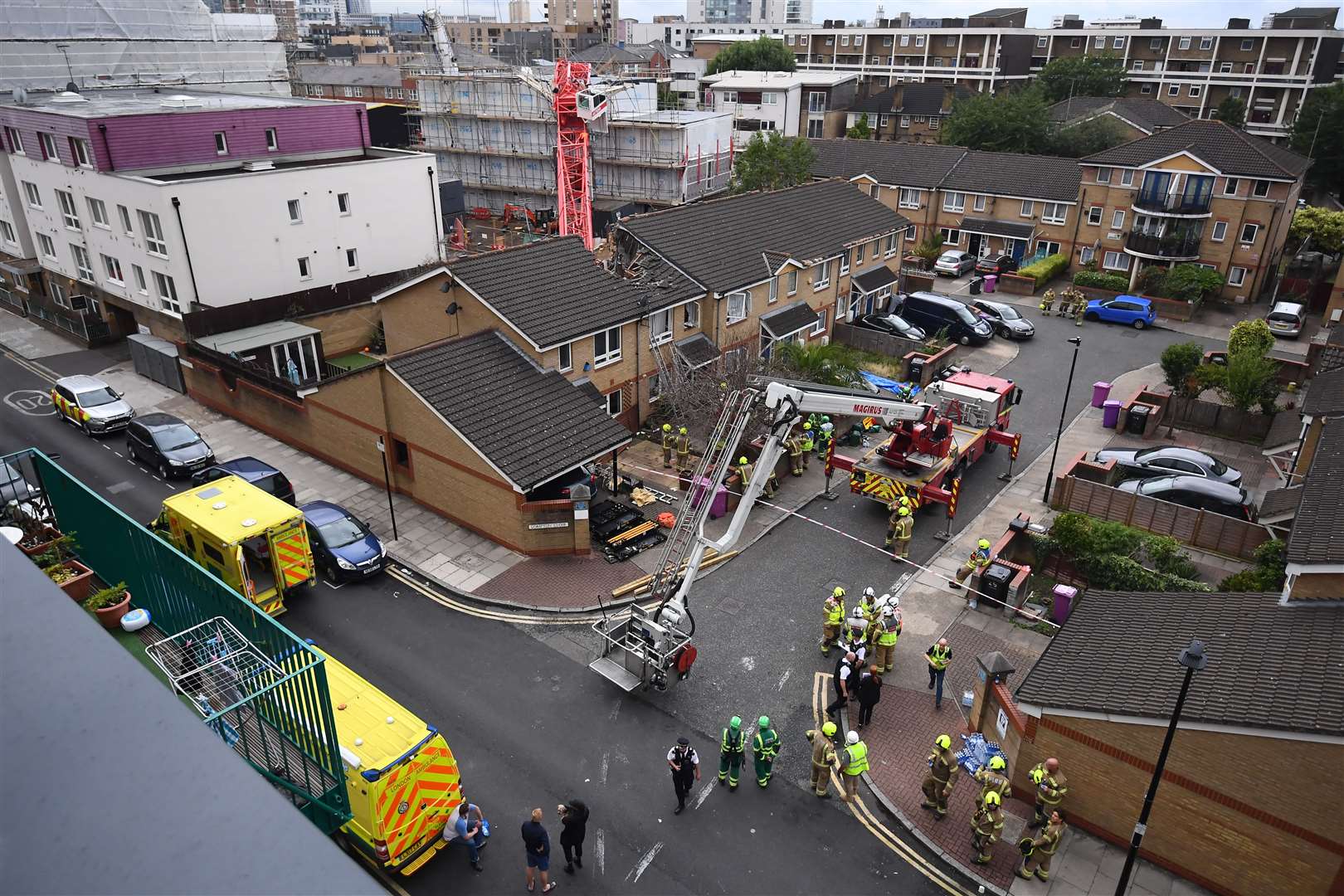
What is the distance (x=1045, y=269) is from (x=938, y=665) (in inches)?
1471

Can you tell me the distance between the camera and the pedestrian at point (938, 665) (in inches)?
688

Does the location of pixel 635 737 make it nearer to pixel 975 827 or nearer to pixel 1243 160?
pixel 975 827

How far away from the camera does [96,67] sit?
5984cm

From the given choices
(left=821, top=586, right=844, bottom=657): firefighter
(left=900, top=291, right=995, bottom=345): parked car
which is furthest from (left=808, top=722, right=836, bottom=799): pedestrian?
(left=900, top=291, right=995, bottom=345): parked car

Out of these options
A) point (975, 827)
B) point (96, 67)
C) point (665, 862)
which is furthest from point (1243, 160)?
point (96, 67)

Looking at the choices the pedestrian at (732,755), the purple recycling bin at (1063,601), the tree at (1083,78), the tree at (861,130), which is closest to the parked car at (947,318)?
the purple recycling bin at (1063,601)

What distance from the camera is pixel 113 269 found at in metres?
36.5

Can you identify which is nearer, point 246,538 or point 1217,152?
point 246,538

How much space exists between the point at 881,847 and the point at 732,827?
2.56 metres

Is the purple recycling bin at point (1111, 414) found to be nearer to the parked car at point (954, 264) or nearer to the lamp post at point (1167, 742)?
the parked car at point (954, 264)

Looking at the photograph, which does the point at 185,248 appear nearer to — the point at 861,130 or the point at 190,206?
the point at 190,206

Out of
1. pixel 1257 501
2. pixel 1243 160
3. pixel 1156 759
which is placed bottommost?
pixel 1257 501

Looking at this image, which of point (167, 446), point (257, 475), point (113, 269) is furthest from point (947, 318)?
point (113, 269)

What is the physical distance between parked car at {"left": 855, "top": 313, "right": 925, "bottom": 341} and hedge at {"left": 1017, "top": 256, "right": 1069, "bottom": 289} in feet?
38.2
